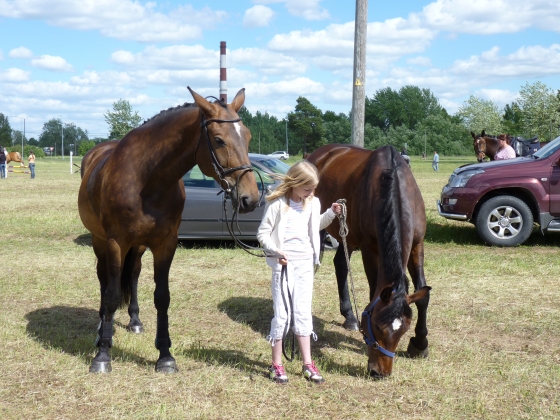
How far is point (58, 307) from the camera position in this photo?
21.6 ft

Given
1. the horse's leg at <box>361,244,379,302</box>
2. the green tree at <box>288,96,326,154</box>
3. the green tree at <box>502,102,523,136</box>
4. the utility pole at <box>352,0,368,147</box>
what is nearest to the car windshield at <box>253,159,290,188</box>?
the utility pole at <box>352,0,368,147</box>

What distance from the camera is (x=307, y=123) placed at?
95.3m

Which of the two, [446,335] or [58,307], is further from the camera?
[58,307]

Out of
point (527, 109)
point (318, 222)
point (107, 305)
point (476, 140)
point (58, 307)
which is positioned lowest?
point (58, 307)

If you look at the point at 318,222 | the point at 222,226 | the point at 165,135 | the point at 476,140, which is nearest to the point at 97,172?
the point at 165,135

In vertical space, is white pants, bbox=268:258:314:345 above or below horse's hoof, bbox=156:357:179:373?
above

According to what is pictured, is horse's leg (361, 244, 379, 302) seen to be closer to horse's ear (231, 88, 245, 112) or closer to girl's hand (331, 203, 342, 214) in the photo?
girl's hand (331, 203, 342, 214)

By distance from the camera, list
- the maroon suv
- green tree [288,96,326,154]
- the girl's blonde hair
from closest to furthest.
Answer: the girl's blonde hair → the maroon suv → green tree [288,96,326,154]

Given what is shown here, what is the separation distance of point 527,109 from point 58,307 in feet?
217

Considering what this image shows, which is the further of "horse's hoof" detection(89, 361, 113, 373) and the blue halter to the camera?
"horse's hoof" detection(89, 361, 113, 373)

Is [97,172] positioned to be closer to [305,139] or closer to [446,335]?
[446,335]

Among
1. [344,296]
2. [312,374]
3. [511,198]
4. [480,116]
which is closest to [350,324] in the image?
[344,296]

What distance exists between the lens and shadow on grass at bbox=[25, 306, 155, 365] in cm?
509

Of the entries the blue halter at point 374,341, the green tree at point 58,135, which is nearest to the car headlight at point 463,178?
the blue halter at point 374,341
